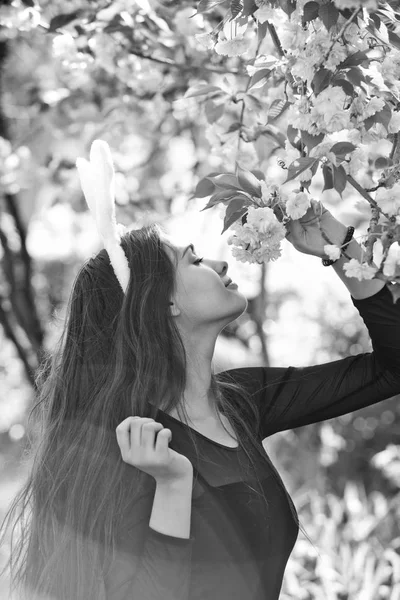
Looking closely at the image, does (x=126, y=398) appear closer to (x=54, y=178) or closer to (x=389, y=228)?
(x=389, y=228)

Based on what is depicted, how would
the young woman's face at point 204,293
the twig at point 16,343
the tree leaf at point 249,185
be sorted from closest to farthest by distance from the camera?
the tree leaf at point 249,185 → the young woman's face at point 204,293 → the twig at point 16,343

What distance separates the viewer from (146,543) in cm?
143

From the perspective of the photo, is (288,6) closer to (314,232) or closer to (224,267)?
(314,232)

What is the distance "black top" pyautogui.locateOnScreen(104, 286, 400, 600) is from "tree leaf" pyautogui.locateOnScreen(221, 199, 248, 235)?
36 centimetres

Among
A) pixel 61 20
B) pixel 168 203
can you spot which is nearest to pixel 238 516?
pixel 61 20

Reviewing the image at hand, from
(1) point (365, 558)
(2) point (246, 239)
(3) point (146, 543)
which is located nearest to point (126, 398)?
(3) point (146, 543)

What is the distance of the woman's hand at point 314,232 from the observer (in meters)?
1.48

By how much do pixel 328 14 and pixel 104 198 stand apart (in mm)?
607

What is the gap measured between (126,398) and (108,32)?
3.60 ft

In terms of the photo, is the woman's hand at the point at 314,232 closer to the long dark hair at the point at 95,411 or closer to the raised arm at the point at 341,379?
the raised arm at the point at 341,379

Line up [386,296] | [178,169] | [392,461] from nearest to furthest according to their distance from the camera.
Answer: [386,296], [178,169], [392,461]

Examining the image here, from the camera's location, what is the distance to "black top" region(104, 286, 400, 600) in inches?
55.8

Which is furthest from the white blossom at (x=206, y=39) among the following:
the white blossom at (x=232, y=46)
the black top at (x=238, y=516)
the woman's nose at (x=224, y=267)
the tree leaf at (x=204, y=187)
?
the black top at (x=238, y=516)

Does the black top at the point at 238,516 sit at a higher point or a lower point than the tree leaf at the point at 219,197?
lower
